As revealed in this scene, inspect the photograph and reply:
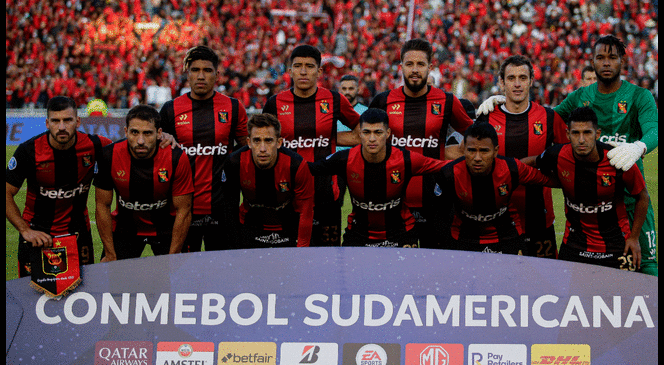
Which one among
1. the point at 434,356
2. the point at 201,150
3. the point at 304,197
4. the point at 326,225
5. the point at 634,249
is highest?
the point at 201,150

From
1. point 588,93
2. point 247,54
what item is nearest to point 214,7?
point 247,54

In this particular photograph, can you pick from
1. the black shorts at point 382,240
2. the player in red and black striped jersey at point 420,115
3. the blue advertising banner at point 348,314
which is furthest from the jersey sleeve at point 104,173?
the player in red and black striped jersey at point 420,115

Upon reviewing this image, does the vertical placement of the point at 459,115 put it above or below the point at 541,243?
above

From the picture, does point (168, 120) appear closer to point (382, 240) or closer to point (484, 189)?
point (382, 240)

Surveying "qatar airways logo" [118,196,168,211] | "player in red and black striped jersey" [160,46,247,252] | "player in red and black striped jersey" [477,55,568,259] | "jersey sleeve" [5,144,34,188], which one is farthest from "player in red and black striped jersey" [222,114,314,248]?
"player in red and black striped jersey" [477,55,568,259]

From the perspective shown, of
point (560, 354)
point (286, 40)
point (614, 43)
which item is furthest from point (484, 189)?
point (286, 40)

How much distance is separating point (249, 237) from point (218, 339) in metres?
1.82

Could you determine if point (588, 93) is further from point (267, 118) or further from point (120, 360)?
point (120, 360)

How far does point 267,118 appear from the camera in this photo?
4.28 m

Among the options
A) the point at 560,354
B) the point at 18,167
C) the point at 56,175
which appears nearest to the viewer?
the point at 560,354

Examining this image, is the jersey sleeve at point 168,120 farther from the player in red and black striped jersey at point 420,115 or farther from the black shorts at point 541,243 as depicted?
the black shorts at point 541,243

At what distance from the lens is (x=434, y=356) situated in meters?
2.77

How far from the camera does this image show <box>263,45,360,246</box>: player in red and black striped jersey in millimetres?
4863

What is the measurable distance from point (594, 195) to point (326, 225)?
195cm
